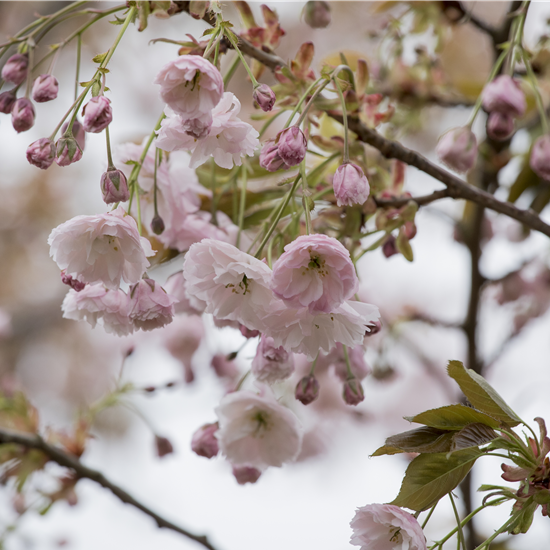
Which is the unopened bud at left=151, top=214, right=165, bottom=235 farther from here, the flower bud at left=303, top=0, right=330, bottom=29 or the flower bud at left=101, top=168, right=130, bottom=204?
the flower bud at left=303, top=0, right=330, bottom=29

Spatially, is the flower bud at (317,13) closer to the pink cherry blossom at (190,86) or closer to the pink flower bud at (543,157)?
the pink flower bud at (543,157)

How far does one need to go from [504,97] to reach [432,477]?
1.89 ft

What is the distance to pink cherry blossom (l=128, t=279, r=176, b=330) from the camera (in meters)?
0.67

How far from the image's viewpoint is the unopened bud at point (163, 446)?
126 cm

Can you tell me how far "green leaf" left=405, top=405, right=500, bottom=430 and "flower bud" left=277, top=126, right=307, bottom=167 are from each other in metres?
0.28

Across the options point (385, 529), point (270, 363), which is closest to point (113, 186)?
point (270, 363)

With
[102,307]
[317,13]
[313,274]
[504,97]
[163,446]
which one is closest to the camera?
[313,274]

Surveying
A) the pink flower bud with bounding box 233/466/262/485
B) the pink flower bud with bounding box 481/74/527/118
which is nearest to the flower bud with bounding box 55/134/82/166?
A: the pink flower bud with bounding box 233/466/262/485

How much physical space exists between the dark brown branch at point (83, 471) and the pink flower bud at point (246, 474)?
279mm

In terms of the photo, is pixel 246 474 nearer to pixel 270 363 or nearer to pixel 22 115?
pixel 270 363

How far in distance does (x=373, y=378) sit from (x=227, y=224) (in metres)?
0.86

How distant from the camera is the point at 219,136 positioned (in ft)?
2.14

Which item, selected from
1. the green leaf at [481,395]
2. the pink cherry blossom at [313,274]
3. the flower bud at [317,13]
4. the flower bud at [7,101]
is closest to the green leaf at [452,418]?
the green leaf at [481,395]

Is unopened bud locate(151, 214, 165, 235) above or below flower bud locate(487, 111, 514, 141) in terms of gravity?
below
